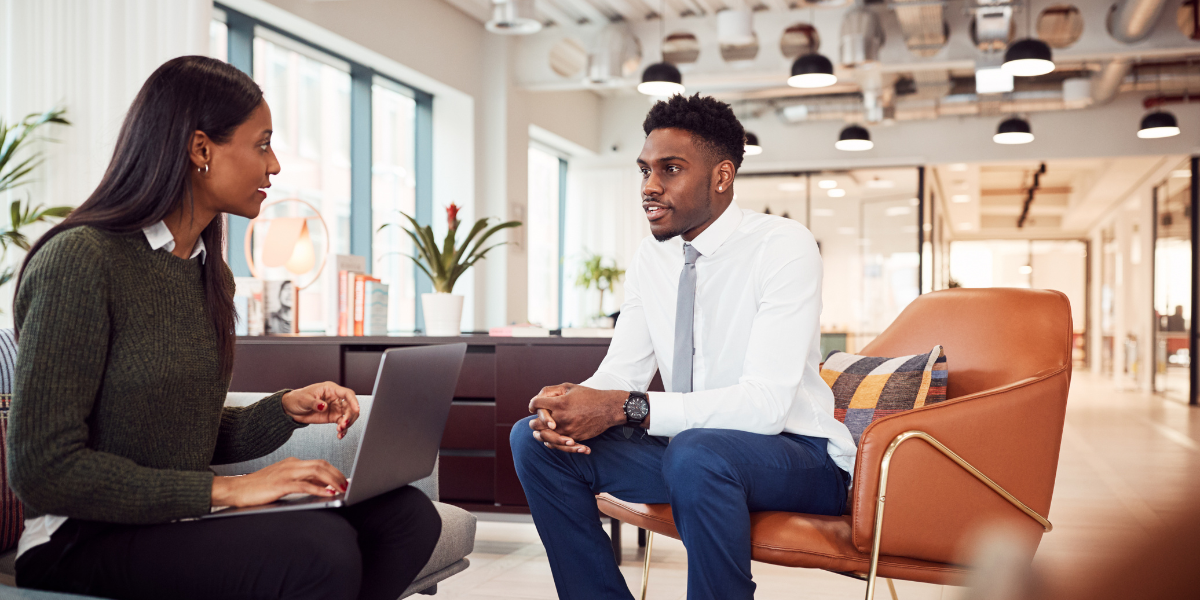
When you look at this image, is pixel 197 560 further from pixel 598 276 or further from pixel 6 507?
pixel 598 276

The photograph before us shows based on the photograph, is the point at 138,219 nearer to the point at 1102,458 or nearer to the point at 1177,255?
the point at 1102,458

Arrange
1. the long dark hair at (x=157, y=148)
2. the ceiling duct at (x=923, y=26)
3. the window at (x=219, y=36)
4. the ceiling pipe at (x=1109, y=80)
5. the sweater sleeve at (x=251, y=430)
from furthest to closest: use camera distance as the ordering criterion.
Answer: the ceiling pipe at (x=1109, y=80) → the ceiling duct at (x=923, y=26) → the window at (x=219, y=36) → the sweater sleeve at (x=251, y=430) → the long dark hair at (x=157, y=148)

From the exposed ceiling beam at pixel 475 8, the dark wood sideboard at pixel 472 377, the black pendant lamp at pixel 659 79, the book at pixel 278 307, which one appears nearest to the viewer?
the dark wood sideboard at pixel 472 377

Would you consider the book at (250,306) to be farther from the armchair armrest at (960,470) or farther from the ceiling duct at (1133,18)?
the ceiling duct at (1133,18)

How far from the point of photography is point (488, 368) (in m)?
3.11

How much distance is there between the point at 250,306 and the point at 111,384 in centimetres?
220

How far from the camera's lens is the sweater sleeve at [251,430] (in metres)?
1.52

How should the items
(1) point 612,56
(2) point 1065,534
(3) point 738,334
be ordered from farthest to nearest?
(1) point 612,56 < (2) point 1065,534 < (3) point 738,334

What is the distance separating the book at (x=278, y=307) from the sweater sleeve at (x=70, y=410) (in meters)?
2.27

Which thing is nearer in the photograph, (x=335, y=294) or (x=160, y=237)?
(x=160, y=237)

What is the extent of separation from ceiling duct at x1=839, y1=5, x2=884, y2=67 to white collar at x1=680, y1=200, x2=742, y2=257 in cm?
464

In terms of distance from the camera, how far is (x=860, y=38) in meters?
6.09

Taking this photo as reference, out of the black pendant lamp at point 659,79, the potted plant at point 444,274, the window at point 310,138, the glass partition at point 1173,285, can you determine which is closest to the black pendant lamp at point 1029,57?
the black pendant lamp at point 659,79

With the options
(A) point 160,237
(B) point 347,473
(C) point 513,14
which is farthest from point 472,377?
(C) point 513,14
